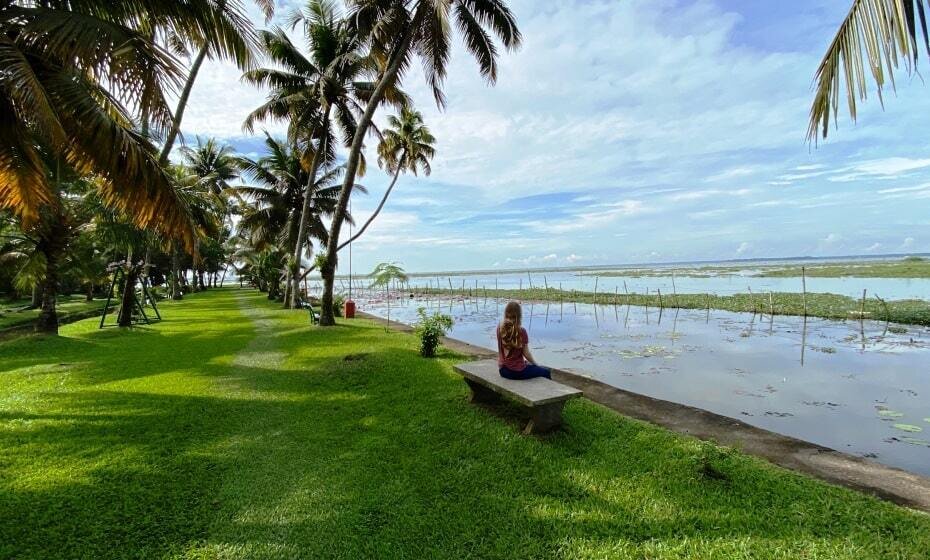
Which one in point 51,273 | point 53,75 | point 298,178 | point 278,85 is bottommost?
point 51,273

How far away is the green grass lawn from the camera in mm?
2646

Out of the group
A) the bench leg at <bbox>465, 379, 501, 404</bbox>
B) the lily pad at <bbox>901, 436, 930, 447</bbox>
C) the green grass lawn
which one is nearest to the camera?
the green grass lawn

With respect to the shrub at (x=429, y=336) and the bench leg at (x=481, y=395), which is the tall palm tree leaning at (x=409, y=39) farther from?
the bench leg at (x=481, y=395)

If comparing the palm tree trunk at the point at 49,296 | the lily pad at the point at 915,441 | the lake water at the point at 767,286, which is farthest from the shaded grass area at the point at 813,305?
the palm tree trunk at the point at 49,296

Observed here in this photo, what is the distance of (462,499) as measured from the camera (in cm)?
319

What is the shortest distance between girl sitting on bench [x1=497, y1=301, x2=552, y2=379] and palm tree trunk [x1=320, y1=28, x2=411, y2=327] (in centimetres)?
744

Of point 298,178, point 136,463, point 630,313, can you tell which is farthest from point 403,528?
point 298,178

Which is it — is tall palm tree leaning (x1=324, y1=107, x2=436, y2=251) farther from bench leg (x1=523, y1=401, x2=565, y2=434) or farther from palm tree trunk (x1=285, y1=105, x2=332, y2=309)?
bench leg (x1=523, y1=401, x2=565, y2=434)

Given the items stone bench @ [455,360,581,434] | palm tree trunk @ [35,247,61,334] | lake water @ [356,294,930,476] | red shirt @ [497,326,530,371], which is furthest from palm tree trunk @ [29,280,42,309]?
red shirt @ [497,326,530,371]

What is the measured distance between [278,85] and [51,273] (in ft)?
28.8

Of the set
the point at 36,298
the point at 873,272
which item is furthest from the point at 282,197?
the point at 873,272

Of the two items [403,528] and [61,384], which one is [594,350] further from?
[61,384]

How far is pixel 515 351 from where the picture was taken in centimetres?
460

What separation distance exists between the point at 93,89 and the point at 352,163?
6.22 m
